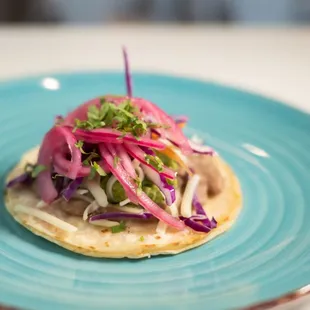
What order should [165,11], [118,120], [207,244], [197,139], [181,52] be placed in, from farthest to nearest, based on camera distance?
[165,11]
[181,52]
[197,139]
[118,120]
[207,244]

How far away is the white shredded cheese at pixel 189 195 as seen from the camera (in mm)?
1992

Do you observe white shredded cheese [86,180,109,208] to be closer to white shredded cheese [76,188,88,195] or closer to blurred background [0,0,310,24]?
white shredded cheese [76,188,88,195]

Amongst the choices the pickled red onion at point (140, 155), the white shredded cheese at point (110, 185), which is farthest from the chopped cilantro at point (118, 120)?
the white shredded cheese at point (110, 185)

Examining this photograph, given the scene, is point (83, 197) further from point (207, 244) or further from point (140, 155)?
point (207, 244)

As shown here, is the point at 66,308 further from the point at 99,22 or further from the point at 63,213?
the point at 99,22

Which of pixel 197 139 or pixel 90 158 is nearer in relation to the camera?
pixel 90 158

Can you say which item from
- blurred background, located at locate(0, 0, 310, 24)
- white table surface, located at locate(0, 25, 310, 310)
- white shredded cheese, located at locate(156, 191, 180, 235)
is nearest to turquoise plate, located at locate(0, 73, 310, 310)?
white shredded cheese, located at locate(156, 191, 180, 235)

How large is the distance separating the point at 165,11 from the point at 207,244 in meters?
4.00

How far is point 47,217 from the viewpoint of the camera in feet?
6.35

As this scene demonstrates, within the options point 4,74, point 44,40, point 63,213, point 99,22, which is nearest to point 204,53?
point 44,40

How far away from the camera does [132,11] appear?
18.1 feet

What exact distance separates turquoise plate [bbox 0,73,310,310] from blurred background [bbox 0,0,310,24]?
109 inches

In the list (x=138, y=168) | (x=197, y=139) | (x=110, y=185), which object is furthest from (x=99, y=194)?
(x=197, y=139)

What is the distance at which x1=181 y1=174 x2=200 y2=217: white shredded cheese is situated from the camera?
1992mm
